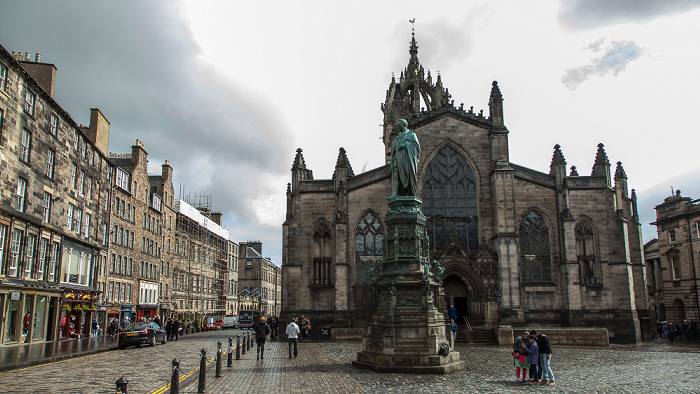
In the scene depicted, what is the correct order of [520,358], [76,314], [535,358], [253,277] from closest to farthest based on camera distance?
[535,358] → [520,358] → [76,314] → [253,277]

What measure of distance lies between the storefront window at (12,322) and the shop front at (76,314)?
449 centimetres

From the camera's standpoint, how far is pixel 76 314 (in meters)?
33.4

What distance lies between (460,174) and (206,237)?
124 feet

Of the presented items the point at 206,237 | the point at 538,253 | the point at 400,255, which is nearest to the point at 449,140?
the point at 538,253

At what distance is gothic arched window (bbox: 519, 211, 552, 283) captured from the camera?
3397 centimetres

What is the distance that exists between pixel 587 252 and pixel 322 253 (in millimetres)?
16885

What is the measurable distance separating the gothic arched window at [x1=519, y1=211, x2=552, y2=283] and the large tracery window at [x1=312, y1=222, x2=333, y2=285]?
12.3 m

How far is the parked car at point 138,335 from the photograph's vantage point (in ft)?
88.3

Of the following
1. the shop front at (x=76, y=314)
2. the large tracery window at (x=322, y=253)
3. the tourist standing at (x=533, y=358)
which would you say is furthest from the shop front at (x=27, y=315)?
the tourist standing at (x=533, y=358)

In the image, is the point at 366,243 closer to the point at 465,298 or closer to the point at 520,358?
the point at 465,298

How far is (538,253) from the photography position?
34.3 metres

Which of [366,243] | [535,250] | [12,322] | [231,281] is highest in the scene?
[366,243]

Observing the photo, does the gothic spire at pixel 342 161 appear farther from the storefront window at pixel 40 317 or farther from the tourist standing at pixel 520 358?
the tourist standing at pixel 520 358

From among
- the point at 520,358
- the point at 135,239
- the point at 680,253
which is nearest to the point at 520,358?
the point at 520,358
